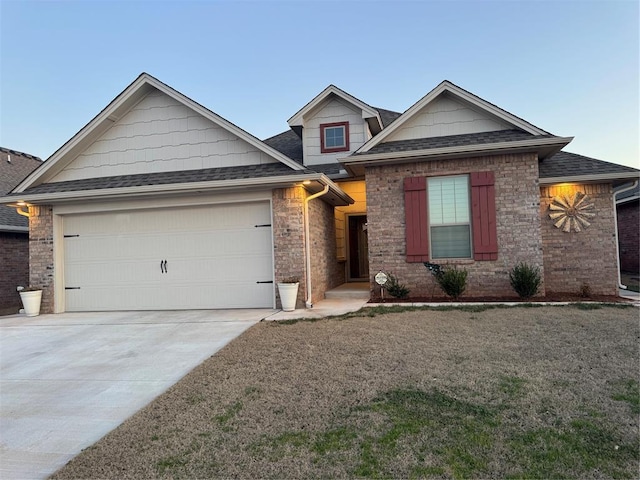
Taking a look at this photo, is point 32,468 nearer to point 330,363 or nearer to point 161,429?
point 161,429

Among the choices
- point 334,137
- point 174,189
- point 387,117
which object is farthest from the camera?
point 387,117

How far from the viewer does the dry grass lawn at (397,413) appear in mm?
2346

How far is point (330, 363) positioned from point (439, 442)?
184 centimetres

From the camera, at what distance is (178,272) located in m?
8.66

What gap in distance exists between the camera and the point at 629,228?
1463 centimetres

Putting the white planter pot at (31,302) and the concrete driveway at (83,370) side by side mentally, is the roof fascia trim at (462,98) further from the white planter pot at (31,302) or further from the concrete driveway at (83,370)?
the white planter pot at (31,302)

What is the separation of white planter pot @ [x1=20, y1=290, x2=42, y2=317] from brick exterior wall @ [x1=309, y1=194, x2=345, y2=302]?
6346mm

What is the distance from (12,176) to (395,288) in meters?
14.4

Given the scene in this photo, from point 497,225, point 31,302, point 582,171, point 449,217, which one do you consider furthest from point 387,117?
point 31,302

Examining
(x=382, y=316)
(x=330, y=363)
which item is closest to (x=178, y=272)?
(x=382, y=316)

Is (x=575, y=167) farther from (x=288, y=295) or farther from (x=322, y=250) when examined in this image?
(x=288, y=295)

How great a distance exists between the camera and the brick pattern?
26.3 feet

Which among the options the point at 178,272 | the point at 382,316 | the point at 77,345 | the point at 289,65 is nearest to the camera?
the point at 77,345

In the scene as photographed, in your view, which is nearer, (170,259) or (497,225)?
(497,225)
